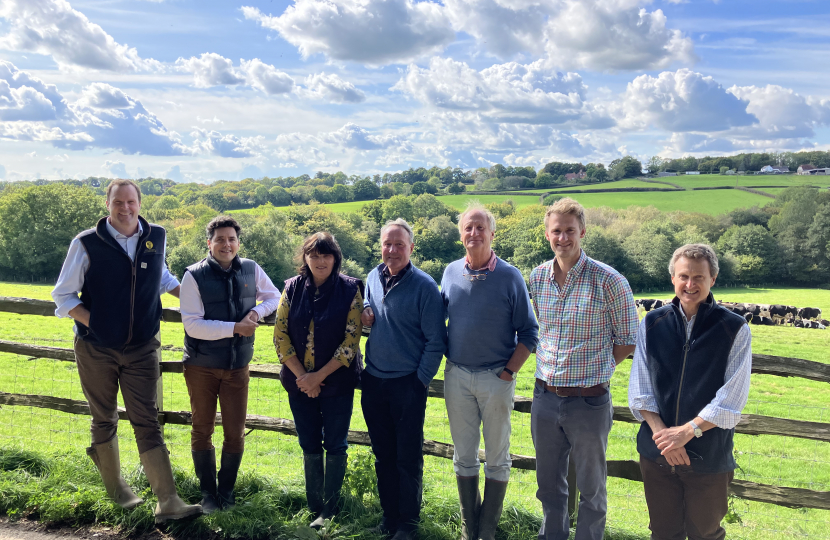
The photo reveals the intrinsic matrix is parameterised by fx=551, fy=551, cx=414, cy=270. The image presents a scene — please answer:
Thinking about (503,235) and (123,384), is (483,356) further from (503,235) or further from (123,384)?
(503,235)

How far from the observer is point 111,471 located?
166 inches

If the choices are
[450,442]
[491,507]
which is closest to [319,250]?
[491,507]

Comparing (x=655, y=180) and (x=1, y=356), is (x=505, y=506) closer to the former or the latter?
(x=1, y=356)

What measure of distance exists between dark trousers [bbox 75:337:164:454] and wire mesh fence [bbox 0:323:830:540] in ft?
3.05

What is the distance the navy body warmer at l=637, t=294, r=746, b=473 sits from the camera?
292 centimetres

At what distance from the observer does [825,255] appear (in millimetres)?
61656

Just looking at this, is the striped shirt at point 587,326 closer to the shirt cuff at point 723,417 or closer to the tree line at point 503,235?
the shirt cuff at point 723,417

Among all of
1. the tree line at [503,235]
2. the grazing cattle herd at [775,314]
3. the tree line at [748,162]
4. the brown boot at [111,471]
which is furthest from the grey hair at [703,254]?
the tree line at [748,162]

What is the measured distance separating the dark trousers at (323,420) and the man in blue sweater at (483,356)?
2.56 ft

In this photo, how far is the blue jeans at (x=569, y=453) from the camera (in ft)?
10.8

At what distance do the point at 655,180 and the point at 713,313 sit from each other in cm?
10380

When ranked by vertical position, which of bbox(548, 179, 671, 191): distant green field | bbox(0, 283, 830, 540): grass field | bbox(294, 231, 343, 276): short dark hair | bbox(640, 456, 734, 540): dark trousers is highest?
bbox(548, 179, 671, 191): distant green field

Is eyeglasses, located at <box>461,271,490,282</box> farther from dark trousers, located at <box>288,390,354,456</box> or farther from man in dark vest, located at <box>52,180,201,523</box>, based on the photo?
man in dark vest, located at <box>52,180,201,523</box>

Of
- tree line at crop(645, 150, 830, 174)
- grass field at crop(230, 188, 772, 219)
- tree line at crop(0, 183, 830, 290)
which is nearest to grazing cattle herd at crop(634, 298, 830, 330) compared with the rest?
tree line at crop(0, 183, 830, 290)
